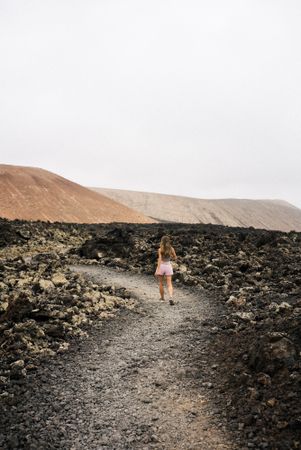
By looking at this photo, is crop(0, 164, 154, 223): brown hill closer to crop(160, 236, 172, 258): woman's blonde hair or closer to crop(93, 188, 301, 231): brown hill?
crop(160, 236, 172, 258): woman's blonde hair

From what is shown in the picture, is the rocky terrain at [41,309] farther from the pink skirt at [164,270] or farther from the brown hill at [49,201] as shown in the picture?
A: the brown hill at [49,201]

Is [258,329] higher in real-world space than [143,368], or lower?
higher

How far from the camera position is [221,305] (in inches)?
505

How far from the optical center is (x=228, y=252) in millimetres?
20484

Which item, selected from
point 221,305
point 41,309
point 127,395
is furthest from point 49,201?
point 127,395

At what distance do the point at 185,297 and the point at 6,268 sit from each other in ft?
25.5

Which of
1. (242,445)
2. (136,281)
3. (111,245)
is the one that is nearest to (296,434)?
(242,445)

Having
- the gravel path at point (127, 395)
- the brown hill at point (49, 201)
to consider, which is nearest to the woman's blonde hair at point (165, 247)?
the gravel path at point (127, 395)

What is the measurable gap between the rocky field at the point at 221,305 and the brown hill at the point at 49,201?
83.7 ft

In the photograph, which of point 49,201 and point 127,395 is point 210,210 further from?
point 127,395

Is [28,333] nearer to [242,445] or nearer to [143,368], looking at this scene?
[143,368]

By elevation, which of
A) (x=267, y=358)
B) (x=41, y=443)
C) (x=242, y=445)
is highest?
(x=267, y=358)

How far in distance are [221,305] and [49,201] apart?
45.1 meters

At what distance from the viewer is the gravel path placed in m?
6.20
